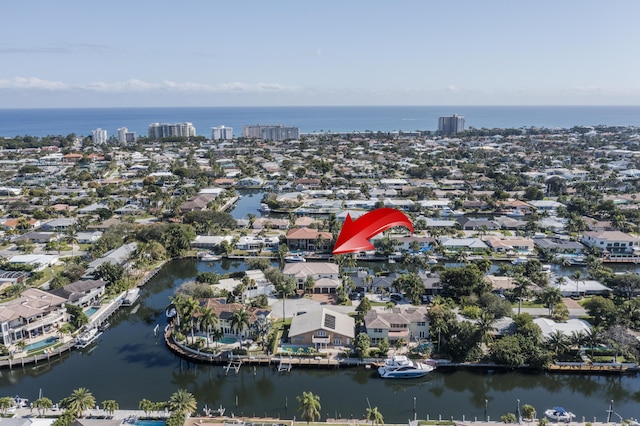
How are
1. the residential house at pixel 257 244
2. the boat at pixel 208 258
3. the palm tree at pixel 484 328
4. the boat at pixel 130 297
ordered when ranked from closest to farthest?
the palm tree at pixel 484 328 → the boat at pixel 130 297 → the boat at pixel 208 258 → the residential house at pixel 257 244

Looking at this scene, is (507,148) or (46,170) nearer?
(46,170)

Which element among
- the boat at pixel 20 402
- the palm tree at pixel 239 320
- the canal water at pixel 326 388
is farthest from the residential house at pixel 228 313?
the boat at pixel 20 402

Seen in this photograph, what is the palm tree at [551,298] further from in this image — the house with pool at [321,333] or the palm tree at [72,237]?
the palm tree at [72,237]

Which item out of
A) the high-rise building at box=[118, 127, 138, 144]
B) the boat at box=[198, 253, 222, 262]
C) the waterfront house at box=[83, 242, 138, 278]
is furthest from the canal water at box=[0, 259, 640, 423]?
the high-rise building at box=[118, 127, 138, 144]

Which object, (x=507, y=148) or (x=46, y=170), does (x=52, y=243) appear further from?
(x=507, y=148)

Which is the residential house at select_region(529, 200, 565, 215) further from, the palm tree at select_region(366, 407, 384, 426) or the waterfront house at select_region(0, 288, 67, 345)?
the waterfront house at select_region(0, 288, 67, 345)

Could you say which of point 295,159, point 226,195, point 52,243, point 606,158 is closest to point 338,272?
point 52,243

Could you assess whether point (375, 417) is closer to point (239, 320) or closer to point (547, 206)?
point (239, 320)
